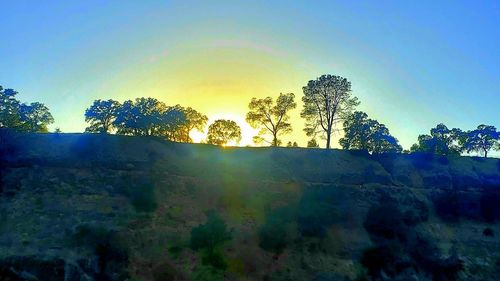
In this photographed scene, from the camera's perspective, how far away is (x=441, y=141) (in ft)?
356

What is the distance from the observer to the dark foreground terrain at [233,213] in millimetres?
49344

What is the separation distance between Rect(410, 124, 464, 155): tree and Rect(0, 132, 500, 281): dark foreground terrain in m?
29.8

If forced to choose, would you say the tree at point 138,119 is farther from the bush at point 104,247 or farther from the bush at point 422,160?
the bush at point 422,160

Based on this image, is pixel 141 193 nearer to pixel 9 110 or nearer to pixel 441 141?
pixel 9 110

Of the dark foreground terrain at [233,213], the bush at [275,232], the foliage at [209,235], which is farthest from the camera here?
the bush at [275,232]

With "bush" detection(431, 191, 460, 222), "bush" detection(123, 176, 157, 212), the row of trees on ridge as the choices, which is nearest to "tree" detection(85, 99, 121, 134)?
the row of trees on ridge

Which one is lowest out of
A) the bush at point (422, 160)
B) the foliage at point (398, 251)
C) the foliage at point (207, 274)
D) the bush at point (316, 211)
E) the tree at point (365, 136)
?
the foliage at point (207, 274)

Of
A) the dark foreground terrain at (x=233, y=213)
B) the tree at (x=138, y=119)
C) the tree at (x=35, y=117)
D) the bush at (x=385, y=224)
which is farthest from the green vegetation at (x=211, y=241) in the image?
the tree at (x=35, y=117)

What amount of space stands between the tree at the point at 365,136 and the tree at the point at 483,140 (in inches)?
826

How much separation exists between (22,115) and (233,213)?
200 ft

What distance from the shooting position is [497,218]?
71.9 m

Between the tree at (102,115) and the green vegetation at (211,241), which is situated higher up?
the tree at (102,115)

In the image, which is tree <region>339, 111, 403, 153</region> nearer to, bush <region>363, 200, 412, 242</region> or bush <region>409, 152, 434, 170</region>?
bush <region>409, 152, 434, 170</region>

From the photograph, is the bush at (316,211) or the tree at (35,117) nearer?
the bush at (316,211)
